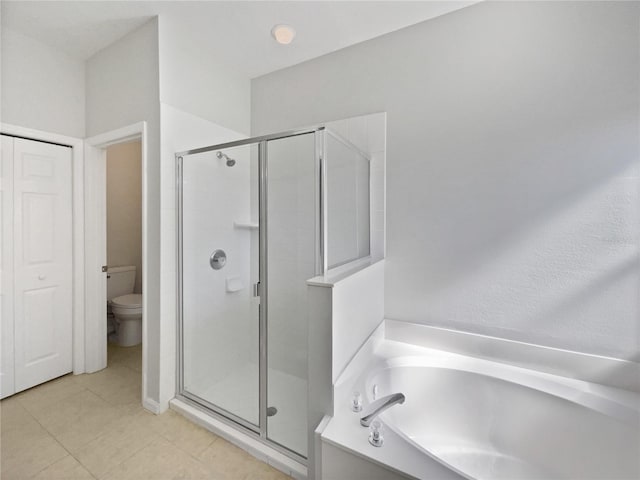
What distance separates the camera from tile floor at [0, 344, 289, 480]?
4.75 feet

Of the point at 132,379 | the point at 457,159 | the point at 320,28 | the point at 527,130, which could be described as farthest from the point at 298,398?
the point at 320,28

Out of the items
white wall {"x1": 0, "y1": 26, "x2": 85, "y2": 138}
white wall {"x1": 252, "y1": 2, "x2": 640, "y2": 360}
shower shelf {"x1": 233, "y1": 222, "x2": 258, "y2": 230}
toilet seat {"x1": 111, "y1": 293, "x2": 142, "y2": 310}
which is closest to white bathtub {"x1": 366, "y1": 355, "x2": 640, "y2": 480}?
white wall {"x1": 252, "y1": 2, "x2": 640, "y2": 360}

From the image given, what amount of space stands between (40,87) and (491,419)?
3.64m

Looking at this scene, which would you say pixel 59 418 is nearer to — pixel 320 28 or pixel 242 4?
pixel 242 4

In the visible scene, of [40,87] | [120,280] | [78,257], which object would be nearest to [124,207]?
[120,280]

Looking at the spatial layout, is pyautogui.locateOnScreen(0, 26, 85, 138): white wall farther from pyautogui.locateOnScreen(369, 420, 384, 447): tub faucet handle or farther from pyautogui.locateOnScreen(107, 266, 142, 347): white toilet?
pyautogui.locateOnScreen(369, 420, 384, 447): tub faucet handle

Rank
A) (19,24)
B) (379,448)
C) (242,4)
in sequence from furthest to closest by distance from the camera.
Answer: (19,24)
(242,4)
(379,448)

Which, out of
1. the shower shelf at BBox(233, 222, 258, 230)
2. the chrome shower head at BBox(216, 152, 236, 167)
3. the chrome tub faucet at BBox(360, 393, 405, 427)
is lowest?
the chrome tub faucet at BBox(360, 393, 405, 427)

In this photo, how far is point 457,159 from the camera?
1805 mm

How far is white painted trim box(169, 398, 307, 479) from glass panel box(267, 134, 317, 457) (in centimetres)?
17

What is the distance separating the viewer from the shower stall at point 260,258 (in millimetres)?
1648

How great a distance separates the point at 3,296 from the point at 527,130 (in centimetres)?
349

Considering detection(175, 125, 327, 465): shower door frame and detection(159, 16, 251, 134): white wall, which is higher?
detection(159, 16, 251, 134): white wall

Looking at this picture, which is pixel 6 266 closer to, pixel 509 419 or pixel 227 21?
pixel 227 21
